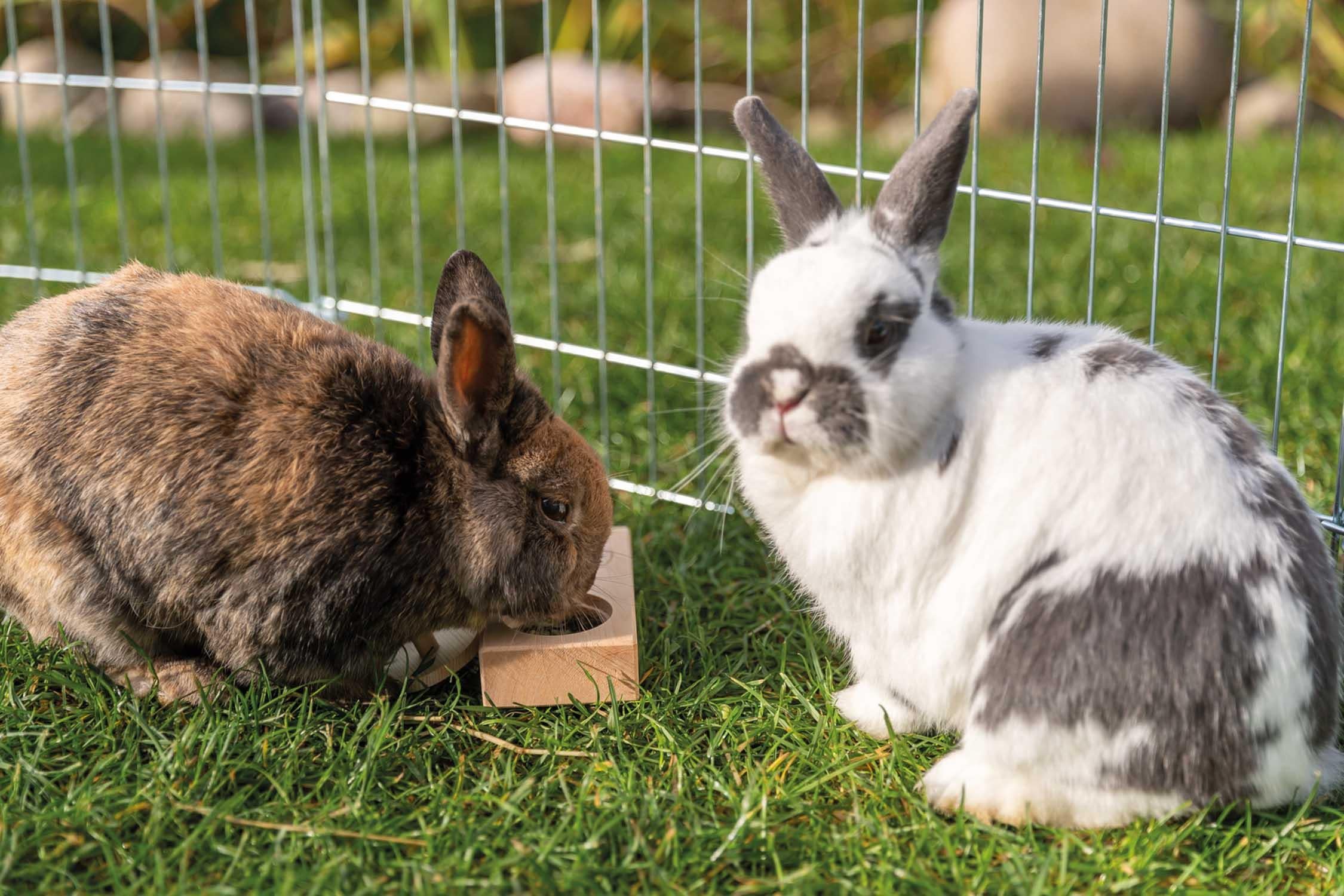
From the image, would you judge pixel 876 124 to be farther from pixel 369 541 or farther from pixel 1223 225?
pixel 369 541

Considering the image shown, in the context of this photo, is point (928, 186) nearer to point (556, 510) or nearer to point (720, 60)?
point (556, 510)

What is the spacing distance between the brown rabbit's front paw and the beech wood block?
1.63ft

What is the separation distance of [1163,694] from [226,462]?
1.59 m

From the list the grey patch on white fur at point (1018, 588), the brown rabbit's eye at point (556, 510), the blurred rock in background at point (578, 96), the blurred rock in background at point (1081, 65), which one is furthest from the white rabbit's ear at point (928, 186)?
the blurred rock in background at point (1081, 65)

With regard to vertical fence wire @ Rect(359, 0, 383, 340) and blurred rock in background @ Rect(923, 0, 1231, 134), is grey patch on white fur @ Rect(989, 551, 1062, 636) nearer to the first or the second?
vertical fence wire @ Rect(359, 0, 383, 340)

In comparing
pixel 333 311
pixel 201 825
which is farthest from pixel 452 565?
pixel 333 311

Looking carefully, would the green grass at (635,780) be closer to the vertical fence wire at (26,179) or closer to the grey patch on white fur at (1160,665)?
the grey patch on white fur at (1160,665)

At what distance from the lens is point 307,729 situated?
2.44 meters

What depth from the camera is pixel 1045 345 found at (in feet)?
7.32

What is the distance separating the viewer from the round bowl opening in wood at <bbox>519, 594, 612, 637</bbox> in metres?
2.66

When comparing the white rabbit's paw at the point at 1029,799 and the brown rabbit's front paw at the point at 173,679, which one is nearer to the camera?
the white rabbit's paw at the point at 1029,799

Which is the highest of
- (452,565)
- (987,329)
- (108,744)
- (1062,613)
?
(987,329)

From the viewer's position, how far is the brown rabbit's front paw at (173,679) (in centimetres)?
250

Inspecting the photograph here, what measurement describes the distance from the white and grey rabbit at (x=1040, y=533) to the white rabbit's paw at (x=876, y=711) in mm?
196
